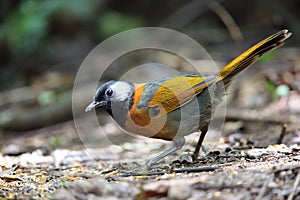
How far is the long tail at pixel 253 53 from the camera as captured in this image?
15.3ft

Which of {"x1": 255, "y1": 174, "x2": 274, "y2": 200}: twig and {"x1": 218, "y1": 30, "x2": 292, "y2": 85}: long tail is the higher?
{"x1": 218, "y1": 30, "x2": 292, "y2": 85}: long tail

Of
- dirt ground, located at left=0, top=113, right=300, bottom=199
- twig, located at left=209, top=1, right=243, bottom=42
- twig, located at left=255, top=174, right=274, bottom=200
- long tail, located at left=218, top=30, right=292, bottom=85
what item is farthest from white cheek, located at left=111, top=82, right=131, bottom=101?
twig, located at left=209, top=1, right=243, bottom=42

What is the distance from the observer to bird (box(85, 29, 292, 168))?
4664mm

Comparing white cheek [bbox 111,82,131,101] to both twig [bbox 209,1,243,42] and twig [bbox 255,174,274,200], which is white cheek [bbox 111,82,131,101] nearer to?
twig [bbox 255,174,274,200]

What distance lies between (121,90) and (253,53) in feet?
4.65

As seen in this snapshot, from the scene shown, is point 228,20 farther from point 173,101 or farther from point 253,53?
point 173,101

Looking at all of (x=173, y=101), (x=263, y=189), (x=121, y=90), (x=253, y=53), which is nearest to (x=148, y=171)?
(x=173, y=101)

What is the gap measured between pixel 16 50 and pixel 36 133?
9.02 ft

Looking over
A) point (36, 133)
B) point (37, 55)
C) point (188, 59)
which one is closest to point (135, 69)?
point (188, 59)

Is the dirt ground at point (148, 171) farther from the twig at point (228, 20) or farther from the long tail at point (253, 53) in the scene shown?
the twig at point (228, 20)

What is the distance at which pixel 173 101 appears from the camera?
15.8 ft

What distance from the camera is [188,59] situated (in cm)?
915

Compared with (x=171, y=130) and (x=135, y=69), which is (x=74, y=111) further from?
(x=171, y=130)

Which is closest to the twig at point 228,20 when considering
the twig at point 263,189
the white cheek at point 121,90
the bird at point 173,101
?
the bird at point 173,101
